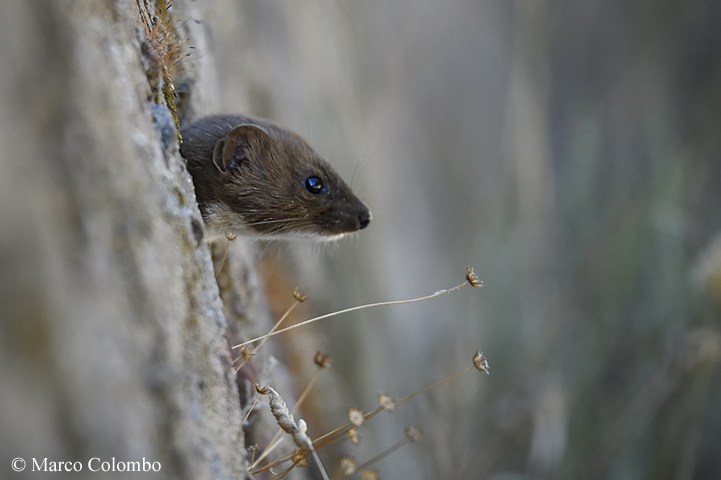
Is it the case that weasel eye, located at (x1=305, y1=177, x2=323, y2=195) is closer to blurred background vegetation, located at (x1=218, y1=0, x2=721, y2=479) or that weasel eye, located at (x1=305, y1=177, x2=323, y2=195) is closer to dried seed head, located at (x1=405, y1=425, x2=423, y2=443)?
blurred background vegetation, located at (x1=218, y1=0, x2=721, y2=479)

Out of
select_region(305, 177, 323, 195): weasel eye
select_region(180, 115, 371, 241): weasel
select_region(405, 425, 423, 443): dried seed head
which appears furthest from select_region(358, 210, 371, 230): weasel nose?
select_region(405, 425, 423, 443): dried seed head

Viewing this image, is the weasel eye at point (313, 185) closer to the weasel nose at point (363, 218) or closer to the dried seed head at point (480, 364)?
the weasel nose at point (363, 218)

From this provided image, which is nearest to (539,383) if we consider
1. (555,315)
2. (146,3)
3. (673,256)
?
(555,315)

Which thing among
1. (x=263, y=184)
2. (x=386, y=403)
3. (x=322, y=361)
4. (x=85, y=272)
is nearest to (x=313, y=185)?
(x=263, y=184)

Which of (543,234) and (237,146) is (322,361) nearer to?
(237,146)

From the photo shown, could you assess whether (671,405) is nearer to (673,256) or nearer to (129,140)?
(673,256)
